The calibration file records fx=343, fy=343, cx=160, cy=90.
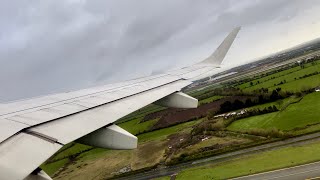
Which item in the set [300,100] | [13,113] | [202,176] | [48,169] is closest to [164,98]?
[13,113]

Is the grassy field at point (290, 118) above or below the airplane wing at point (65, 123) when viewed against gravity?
below

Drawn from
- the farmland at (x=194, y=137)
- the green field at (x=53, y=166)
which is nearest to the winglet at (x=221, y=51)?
the farmland at (x=194, y=137)


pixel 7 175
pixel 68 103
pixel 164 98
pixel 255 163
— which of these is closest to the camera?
pixel 7 175

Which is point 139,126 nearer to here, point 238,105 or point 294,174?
point 238,105

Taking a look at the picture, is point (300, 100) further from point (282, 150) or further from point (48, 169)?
point (48, 169)

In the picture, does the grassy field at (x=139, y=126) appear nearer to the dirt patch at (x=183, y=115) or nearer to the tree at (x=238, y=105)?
the dirt patch at (x=183, y=115)

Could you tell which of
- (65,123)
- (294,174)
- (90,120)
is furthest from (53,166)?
(65,123)
